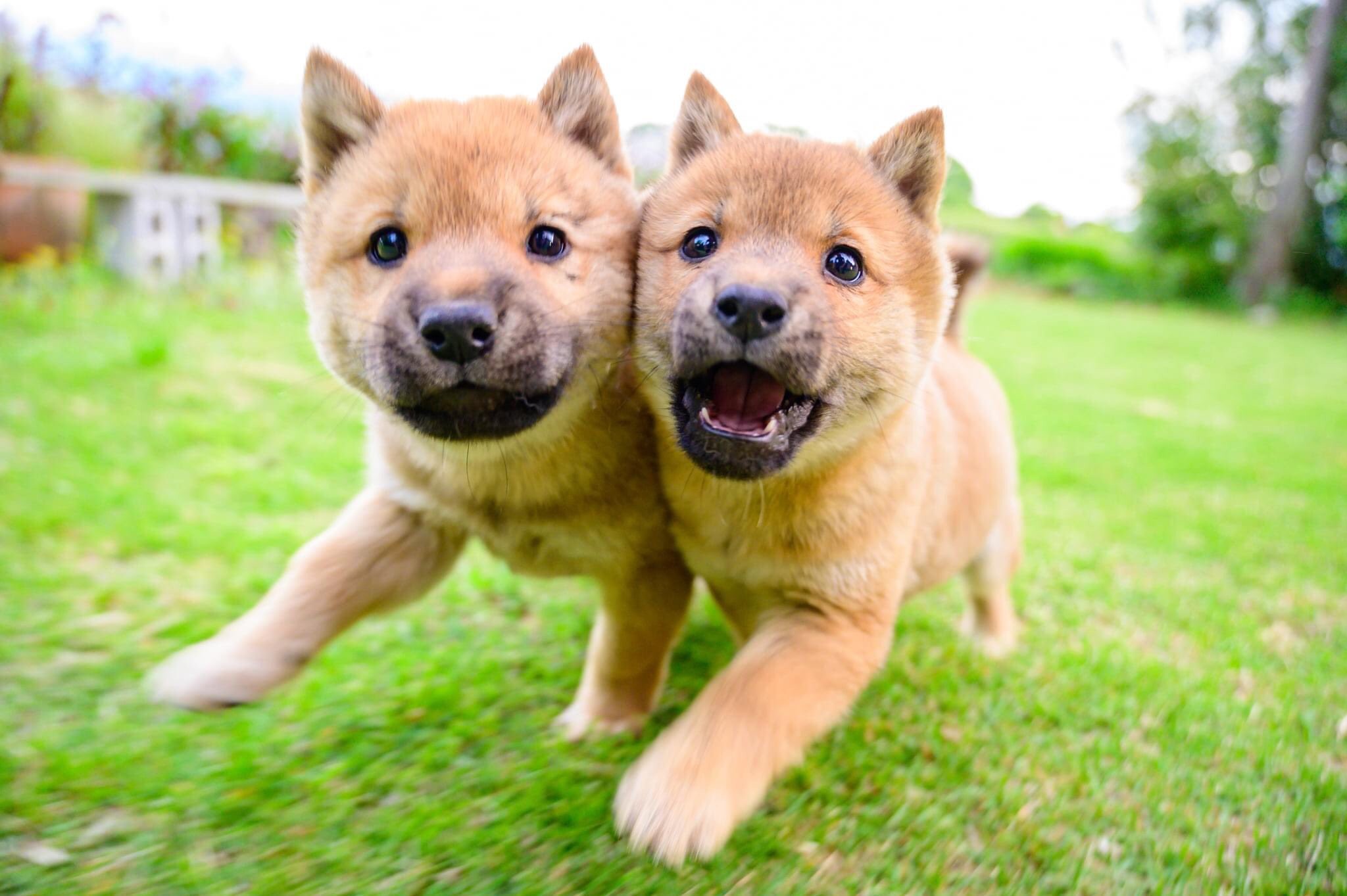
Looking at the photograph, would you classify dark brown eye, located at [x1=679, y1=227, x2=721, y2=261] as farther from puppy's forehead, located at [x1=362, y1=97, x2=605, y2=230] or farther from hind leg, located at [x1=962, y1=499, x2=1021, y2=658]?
hind leg, located at [x1=962, y1=499, x2=1021, y2=658]

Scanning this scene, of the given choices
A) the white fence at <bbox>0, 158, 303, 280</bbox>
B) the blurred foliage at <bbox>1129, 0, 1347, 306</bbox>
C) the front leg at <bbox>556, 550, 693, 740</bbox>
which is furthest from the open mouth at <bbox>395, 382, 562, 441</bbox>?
the blurred foliage at <bbox>1129, 0, 1347, 306</bbox>

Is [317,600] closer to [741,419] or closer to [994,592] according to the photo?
[741,419]

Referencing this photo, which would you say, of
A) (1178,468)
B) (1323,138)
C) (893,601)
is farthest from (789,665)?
(1323,138)

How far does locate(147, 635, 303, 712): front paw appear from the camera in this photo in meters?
2.63

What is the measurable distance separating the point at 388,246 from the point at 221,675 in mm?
1313

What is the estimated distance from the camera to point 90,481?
15.5 ft

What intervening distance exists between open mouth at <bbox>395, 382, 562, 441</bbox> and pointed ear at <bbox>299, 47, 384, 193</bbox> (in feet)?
3.41

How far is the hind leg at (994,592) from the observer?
13.2ft

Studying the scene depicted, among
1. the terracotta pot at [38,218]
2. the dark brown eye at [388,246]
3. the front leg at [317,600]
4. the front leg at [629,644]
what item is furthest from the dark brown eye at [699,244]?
the terracotta pot at [38,218]

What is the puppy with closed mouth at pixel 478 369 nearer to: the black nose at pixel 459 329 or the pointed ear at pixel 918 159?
the black nose at pixel 459 329

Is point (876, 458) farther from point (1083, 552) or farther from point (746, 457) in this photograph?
point (1083, 552)

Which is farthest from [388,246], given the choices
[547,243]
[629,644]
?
[629,644]

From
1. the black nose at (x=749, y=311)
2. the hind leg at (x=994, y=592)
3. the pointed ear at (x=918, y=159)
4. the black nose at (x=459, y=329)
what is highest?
the pointed ear at (x=918, y=159)

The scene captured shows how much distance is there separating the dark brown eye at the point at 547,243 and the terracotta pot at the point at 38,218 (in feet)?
27.6
